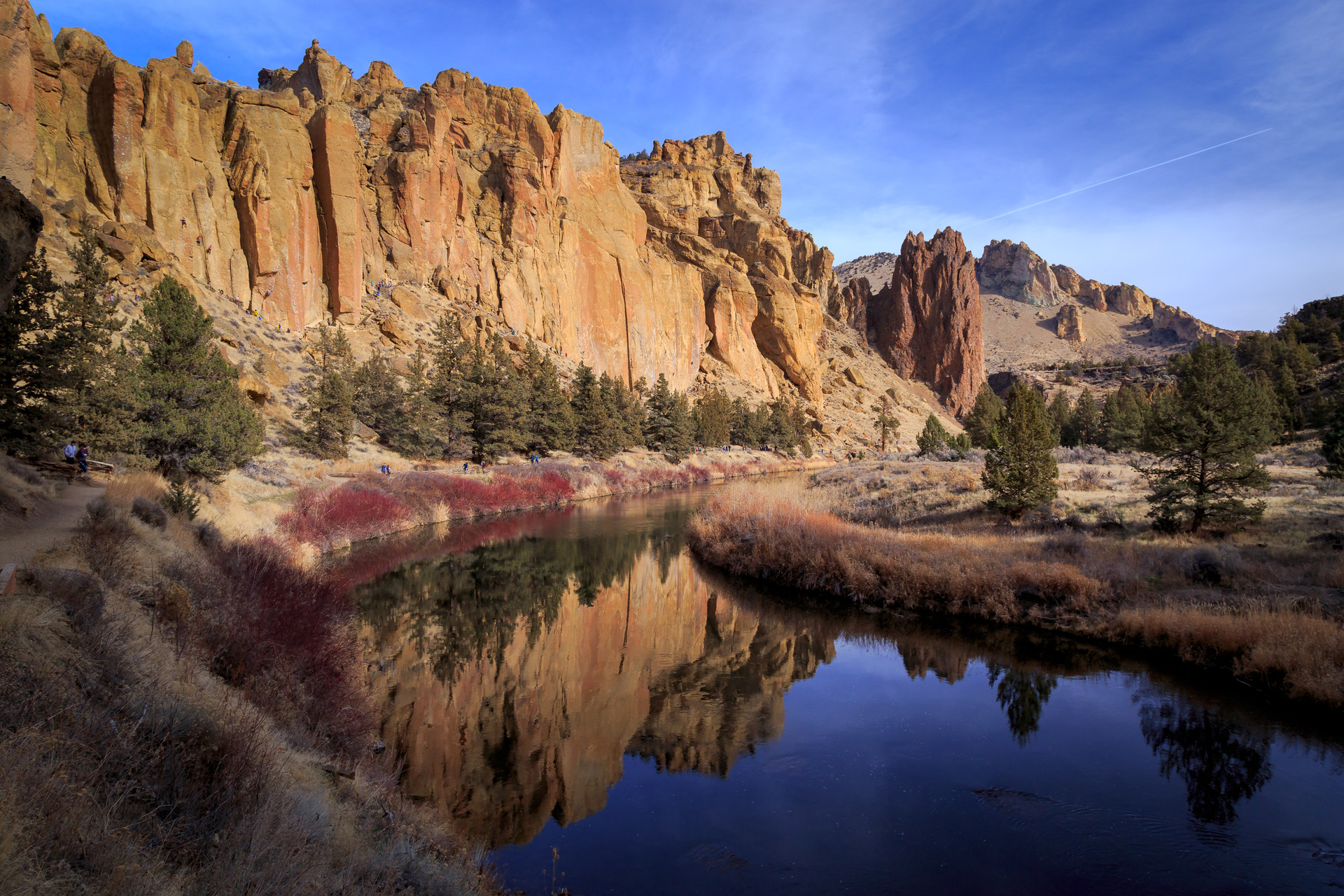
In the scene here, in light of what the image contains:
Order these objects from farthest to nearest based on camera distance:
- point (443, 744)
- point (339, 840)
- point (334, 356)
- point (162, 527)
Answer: point (334, 356), point (162, 527), point (443, 744), point (339, 840)

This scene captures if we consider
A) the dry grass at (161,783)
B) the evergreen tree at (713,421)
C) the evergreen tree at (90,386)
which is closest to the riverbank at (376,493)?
the evergreen tree at (90,386)

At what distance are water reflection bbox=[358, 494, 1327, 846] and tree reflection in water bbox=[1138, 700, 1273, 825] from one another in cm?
3

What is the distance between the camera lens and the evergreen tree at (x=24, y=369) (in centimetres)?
1413

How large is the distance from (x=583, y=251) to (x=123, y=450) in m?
71.4

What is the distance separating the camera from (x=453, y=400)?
146 feet

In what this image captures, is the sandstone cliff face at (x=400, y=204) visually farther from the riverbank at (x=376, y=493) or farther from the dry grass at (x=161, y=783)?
the dry grass at (x=161, y=783)

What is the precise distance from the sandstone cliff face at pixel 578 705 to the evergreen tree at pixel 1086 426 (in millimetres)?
61874

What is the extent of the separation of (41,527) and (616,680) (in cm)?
979

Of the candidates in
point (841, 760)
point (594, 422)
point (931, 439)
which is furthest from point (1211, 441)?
point (931, 439)

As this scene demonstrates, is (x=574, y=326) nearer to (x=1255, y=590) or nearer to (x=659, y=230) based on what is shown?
(x=659, y=230)

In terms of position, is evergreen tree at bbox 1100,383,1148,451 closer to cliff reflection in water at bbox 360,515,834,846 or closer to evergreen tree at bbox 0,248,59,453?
cliff reflection in water at bbox 360,515,834,846

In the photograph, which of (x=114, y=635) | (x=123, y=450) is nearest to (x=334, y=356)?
(x=123, y=450)

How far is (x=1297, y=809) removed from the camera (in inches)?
294

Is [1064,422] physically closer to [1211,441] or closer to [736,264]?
[1211,441]
